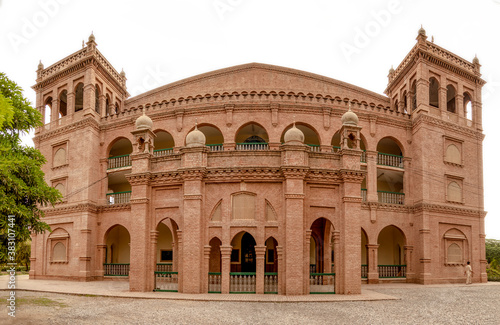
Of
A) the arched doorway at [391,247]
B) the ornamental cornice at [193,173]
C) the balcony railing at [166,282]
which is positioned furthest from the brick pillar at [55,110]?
the arched doorway at [391,247]

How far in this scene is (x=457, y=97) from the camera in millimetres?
32000

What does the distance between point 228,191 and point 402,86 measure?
19.8 m

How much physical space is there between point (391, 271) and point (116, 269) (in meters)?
17.6

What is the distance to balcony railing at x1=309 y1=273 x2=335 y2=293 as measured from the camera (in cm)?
1911

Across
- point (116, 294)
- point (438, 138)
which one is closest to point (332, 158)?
point (116, 294)

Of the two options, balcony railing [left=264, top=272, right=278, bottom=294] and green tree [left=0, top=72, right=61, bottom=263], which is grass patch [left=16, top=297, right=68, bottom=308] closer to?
green tree [left=0, top=72, right=61, bottom=263]

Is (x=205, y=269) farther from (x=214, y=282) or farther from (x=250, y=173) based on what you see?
(x=250, y=173)

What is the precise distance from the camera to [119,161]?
103ft

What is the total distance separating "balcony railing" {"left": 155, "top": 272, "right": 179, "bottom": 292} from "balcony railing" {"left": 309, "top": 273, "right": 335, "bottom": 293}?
18.9ft

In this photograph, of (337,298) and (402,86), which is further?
(402,86)

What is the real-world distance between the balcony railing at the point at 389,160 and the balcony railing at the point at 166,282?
1639cm

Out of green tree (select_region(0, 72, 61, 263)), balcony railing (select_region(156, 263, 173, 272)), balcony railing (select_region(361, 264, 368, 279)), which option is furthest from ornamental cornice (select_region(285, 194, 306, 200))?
balcony railing (select_region(361, 264, 368, 279))

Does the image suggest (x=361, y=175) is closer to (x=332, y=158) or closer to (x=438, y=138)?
(x=332, y=158)

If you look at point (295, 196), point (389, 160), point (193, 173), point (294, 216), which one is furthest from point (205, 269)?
point (389, 160)
